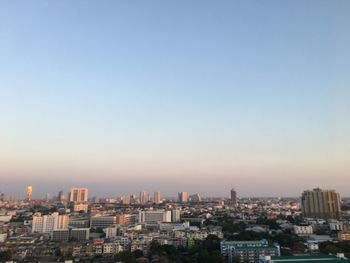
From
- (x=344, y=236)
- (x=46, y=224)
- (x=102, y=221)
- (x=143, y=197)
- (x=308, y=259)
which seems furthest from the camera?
(x=143, y=197)

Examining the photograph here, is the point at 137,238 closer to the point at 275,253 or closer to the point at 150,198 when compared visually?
the point at 275,253

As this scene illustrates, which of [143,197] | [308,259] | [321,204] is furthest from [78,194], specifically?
[308,259]

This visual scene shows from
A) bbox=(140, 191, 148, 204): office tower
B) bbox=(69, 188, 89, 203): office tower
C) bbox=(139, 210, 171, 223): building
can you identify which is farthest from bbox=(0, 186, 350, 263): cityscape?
bbox=(140, 191, 148, 204): office tower

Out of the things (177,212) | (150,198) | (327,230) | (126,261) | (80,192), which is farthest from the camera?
(150,198)

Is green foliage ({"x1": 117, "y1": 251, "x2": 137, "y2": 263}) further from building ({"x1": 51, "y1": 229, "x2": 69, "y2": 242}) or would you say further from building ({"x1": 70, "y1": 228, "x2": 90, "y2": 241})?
building ({"x1": 51, "y1": 229, "x2": 69, "y2": 242})

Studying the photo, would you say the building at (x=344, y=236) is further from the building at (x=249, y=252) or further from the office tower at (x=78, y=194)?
the office tower at (x=78, y=194)

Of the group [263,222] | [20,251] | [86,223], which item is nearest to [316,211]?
[263,222]

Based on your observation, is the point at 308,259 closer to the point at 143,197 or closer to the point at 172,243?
the point at 172,243

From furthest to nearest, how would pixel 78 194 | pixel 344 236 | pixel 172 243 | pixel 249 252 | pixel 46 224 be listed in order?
pixel 78 194
pixel 46 224
pixel 344 236
pixel 172 243
pixel 249 252
